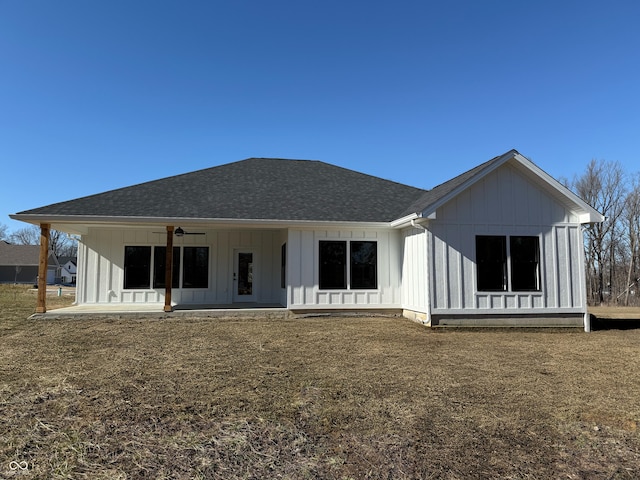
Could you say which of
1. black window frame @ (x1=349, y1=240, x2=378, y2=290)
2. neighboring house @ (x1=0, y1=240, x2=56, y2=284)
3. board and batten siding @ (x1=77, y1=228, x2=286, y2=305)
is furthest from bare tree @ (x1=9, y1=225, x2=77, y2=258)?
black window frame @ (x1=349, y1=240, x2=378, y2=290)

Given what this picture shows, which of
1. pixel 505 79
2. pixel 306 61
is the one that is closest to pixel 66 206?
pixel 306 61

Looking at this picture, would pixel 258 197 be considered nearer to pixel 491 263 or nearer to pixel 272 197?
pixel 272 197

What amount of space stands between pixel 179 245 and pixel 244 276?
2.58 m

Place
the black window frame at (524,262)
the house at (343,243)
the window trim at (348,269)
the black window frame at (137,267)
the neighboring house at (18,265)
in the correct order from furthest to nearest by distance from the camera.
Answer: the neighboring house at (18,265)
the black window frame at (137,267)
the window trim at (348,269)
the black window frame at (524,262)
the house at (343,243)

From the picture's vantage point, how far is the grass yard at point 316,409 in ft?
10.6

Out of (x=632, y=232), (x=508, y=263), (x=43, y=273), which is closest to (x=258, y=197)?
(x=43, y=273)

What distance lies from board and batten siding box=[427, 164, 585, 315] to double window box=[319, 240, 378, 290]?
248 centimetres

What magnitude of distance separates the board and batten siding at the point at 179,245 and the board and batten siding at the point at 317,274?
73.5 inches

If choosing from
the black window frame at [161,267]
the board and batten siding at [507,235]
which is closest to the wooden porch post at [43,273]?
the black window frame at [161,267]

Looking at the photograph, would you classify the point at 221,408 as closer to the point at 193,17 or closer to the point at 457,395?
the point at 457,395

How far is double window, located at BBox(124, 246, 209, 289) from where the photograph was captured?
563 inches

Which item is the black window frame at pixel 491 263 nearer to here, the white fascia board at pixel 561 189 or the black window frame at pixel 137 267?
the white fascia board at pixel 561 189

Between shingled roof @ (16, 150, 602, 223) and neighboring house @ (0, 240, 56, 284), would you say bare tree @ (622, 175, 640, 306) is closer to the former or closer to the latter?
shingled roof @ (16, 150, 602, 223)

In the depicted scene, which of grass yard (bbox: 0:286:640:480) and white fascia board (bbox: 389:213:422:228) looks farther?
white fascia board (bbox: 389:213:422:228)
